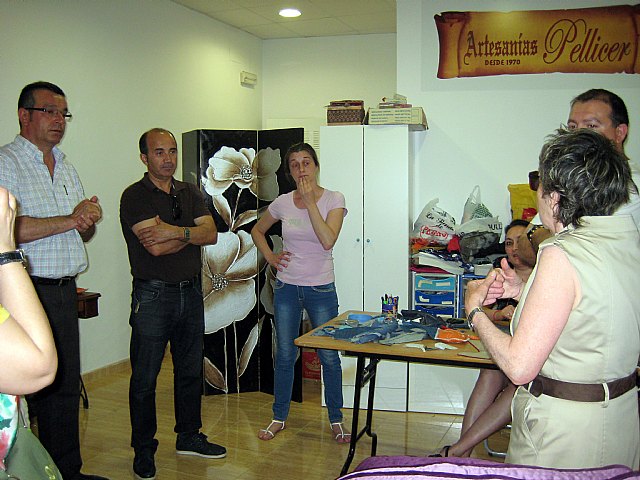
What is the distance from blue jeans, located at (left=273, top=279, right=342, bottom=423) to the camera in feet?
12.6

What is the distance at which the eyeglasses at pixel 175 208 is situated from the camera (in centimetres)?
340

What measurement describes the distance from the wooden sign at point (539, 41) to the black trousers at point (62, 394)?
320 cm

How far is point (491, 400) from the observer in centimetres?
331

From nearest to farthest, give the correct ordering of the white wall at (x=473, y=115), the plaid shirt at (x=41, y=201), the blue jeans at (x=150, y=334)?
the plaid shirt at (x=41, y=201) → the blue jeans at (x=150, y=334) → the white wall at (x=473, y=115)

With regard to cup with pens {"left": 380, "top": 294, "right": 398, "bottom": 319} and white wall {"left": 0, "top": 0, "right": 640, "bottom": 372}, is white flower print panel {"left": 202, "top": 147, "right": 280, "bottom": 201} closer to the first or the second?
white wall {"left": 0, "top": 0, "right": 640, "bottom": 372}

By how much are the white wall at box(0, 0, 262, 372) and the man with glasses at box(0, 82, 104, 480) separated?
4.74 feet

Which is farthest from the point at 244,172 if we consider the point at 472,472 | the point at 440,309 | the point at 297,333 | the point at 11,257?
the point at 472,472

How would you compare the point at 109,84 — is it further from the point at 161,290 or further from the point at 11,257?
the point at 11,257

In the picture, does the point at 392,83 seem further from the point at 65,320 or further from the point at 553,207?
the point at 553,207

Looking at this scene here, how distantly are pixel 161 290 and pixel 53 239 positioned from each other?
1.96 ft

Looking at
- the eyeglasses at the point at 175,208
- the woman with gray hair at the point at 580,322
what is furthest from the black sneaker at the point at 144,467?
the woman with gray hair at the point at 580,322

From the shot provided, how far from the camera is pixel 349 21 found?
21.6ft

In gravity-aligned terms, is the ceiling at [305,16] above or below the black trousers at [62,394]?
above

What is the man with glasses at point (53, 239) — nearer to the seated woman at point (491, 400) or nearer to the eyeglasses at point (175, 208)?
the eyeglasses at point (175, 208)
